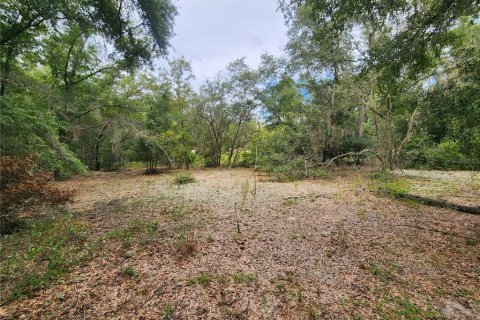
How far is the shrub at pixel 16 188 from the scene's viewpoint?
3.63 m

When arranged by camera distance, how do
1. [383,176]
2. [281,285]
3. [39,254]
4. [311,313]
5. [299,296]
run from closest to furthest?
[311,313] < [299,296] < [281,285] < [39,254] < [383,176]

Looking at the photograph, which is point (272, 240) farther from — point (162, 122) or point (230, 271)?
point (162, 122)

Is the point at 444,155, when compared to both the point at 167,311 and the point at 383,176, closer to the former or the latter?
the point at 383,176

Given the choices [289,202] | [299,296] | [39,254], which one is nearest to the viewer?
[299,296]

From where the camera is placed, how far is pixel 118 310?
2131 millimetres

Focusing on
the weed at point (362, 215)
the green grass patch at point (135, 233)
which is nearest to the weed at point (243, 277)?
the green grass patch at point (135, 233)

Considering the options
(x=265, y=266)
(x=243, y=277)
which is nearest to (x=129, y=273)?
(x=243, y=277)

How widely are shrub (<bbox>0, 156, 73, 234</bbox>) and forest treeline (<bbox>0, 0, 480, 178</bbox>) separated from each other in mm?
846

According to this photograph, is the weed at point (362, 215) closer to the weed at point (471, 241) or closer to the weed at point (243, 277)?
the weed at point (471, 241)

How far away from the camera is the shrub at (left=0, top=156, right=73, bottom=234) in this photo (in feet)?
11.9

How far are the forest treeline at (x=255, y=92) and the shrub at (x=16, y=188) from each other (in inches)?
33.3

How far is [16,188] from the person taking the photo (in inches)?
142

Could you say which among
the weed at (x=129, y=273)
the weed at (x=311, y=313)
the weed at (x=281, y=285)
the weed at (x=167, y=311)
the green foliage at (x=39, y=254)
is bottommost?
the weed at (x=311, y=313)

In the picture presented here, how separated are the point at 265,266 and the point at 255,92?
13945 mm
